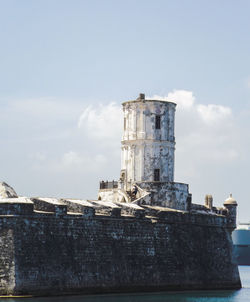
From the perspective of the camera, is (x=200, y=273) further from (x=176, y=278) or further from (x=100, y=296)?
(x=100, y=296)

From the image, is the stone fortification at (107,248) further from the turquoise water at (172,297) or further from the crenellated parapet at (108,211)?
the turquoise water at (172,297)

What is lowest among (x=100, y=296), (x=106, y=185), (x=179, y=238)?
(x=100, y=296)

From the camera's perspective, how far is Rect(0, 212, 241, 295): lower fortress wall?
118 feet

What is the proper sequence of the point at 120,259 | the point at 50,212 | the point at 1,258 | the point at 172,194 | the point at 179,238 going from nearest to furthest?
the point at 1,258, the point at 50,212, the point at 120,259, the point at 179,238, the point at 172,194

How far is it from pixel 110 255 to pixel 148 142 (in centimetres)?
1086

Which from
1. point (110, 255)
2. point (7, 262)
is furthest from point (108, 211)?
point (7, 262)

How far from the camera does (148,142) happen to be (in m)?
48.9

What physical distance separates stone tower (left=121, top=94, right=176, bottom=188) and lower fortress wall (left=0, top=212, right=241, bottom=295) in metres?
4.44

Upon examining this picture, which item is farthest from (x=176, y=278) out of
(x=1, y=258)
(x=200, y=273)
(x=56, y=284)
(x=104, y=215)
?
(x=1, y=258)

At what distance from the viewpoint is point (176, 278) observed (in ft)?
140

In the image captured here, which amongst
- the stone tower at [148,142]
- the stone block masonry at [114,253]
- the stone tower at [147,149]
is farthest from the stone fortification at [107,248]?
the stone tower at [148,142]

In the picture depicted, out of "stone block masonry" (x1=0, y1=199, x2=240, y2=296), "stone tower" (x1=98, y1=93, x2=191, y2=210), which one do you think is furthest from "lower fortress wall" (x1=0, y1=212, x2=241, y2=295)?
"stone tower" (x1=98, y1=93, x2=191, y2=210)

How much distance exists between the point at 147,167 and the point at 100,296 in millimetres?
12320

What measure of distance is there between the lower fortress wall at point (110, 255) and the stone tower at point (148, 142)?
444cm
